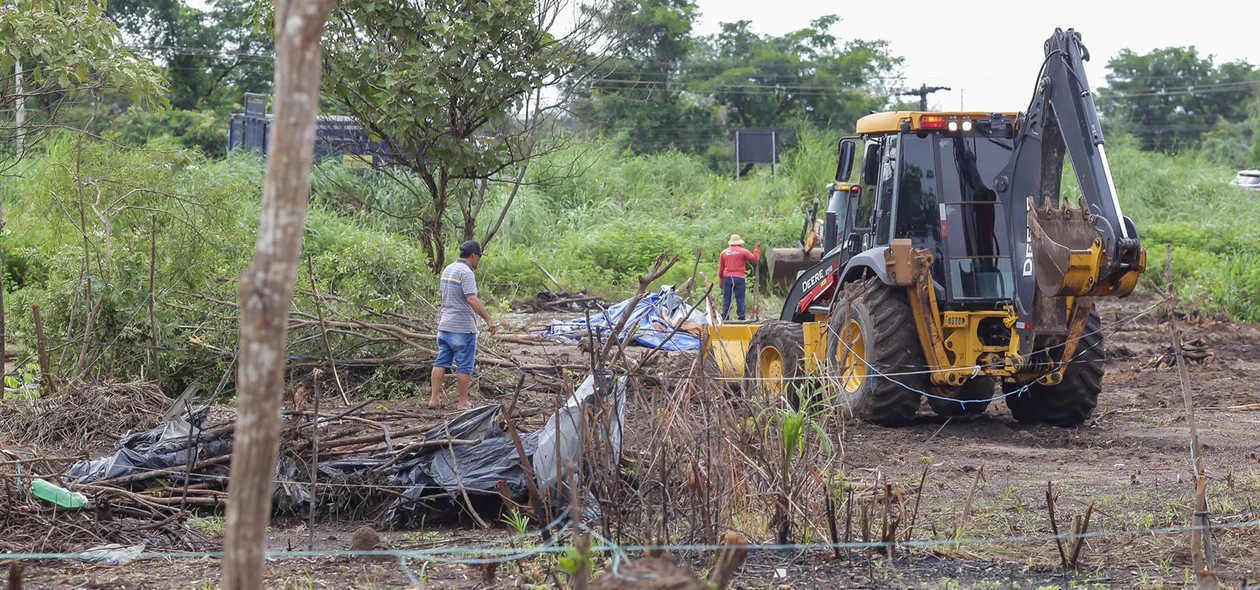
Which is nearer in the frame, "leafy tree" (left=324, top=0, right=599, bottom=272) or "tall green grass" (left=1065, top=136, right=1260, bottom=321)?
"leafy tree" (left=324, top=0, right=599, bottom=272)

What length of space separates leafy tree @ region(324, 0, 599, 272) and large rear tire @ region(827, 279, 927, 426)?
11.4 ft

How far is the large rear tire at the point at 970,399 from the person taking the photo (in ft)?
30.9

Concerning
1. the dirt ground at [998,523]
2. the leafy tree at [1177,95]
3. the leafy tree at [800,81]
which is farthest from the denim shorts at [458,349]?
the leafy tree at [1177,95]

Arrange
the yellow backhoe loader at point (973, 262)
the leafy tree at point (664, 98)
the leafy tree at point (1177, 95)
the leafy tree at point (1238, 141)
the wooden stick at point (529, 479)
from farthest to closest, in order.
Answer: the leafy tree at point (1177, 95) < the leafy tree at point (1238, 141) < the leafy tree at point (664, 98) < the yellow backhoe loader at point (973, 262) < the wooden stick at point (529, 479)

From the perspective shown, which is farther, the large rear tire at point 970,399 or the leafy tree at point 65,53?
the large rear tire at point 970,399

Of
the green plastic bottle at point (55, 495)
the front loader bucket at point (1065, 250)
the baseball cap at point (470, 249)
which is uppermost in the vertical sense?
the front loader bucket at point (1065, 250)

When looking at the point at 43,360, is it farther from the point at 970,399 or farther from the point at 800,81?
the point at 800,81

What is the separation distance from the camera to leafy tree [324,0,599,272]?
33.4 feet

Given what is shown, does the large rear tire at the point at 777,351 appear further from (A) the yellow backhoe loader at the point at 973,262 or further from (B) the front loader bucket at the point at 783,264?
(B) the front loader bucket at the point at 783,264

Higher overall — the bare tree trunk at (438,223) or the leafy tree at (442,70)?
the leafy tree at (442,70)

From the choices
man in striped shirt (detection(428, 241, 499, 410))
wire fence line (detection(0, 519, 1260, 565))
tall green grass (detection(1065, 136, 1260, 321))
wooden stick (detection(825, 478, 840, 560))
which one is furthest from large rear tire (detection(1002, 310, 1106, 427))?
tall green grass (detection(1065, 136, 1260, 321))

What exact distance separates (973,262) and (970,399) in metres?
1.10

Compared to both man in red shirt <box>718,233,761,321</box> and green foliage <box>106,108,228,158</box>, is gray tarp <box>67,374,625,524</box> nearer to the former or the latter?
man in red shirt <box>718,233,761,321</box>

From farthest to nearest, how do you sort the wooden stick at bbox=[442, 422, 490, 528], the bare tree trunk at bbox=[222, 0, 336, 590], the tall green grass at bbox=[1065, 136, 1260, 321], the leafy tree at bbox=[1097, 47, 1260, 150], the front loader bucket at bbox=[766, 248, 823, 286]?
the leafy tree at bbox=[1097, 47, 1260, 150] < the front loader bucket at bbox=[766, 248, 823, 286] < the tall green grass at bbox=[1065, 136, 1260, 321] < the wooden stick at bbox=[442, 422, 490, 528] < the bare tree trunk at bbox=[222, 0, 336, 590]
